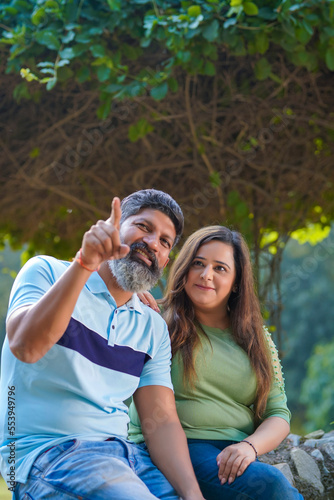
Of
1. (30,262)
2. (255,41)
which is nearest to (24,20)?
(255,41)

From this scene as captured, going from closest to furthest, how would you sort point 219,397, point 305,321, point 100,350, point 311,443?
point 100,350, point 219,397, point 311,443, point 305,321

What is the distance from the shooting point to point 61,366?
1721 mm

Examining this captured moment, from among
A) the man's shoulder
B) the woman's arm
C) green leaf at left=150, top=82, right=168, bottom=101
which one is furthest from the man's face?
green leaf at left=150, top=82, right=168, bottom=101

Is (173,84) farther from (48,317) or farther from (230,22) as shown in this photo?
(48,317)

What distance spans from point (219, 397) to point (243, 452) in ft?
0.92

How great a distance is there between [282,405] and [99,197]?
212 centimetres

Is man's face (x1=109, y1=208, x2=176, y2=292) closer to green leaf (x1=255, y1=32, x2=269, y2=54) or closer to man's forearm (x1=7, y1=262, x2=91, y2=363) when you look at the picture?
man's forearm (x1=7, y1=262, x2=91, y2=363)

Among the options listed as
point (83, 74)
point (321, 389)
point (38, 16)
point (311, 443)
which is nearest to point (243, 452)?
point (311, 443)

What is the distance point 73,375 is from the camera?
1727mm

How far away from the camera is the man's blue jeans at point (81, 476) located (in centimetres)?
156

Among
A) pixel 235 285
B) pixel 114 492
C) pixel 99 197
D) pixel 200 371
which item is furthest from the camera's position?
pixel 99 197

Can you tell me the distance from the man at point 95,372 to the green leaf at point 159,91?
94cm

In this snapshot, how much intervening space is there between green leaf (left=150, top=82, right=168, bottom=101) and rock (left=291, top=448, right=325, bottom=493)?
1.85 meters

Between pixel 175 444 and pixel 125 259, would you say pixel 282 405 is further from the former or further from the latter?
pixel 125 259
